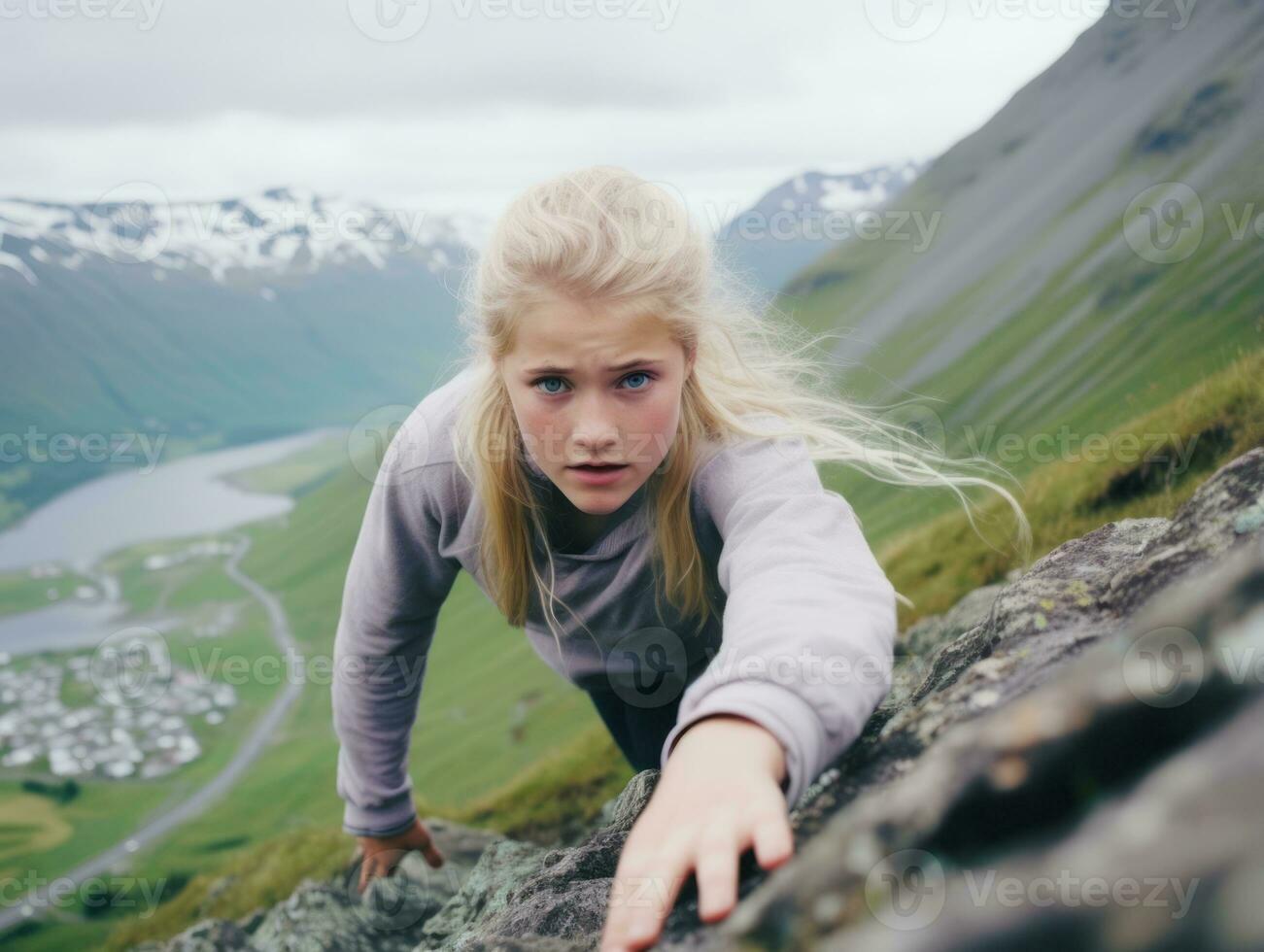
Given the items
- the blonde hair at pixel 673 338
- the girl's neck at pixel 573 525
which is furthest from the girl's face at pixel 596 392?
the girl's neck at pixel 573 525

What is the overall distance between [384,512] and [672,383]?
2.16m

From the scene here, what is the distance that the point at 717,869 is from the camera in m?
1.99

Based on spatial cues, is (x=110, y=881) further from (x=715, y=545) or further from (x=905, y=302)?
(x=905, y=302)

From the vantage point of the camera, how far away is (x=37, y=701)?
4419 inches

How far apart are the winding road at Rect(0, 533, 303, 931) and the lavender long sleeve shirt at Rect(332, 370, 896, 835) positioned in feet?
196

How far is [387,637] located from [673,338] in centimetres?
279

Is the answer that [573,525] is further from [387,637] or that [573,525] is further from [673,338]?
[387,637]

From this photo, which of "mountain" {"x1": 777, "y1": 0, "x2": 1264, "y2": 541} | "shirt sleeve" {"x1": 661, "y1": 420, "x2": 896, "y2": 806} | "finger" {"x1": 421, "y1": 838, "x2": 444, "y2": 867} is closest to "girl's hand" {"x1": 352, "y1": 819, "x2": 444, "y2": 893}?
"finger" {"x1": 421, "y1": 838, "x2": 444, "y2": 867}

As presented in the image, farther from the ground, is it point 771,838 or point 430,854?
point 771,838

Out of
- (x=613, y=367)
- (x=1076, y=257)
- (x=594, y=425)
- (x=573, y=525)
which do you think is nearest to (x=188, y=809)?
(x=1076, y=257)

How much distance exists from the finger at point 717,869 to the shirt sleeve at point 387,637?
10.5ft

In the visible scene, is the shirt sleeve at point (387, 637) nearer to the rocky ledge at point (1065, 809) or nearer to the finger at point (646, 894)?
the rocky ledge at point (1065, 809)

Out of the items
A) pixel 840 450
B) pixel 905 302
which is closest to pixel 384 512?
pixel 840 450

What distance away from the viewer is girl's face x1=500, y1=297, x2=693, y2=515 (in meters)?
3.56
